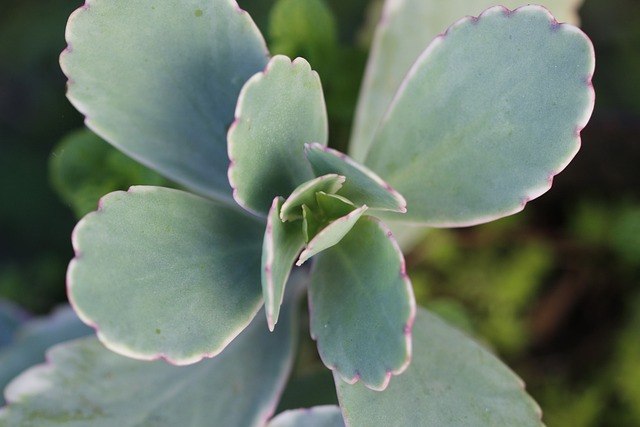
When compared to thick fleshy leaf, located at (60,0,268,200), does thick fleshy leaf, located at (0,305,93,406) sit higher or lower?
lower

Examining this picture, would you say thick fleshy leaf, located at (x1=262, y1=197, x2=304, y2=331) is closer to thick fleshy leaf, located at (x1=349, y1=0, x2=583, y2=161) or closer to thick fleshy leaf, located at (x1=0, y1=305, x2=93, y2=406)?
thick fleshy leaf, located at (x1=349, y1=0, x2=583, y2=161)

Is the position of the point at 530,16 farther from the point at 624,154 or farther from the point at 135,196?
the point at 624,154

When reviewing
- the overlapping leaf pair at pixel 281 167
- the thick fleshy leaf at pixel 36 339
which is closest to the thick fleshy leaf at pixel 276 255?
the overlapping leaf pair at pixel 281 167

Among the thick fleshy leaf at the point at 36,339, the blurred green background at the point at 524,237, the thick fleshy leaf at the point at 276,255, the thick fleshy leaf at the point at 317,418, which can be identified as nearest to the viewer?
the thick fleshy leaf at the point at 276,255

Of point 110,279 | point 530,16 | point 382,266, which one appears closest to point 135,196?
point 110,279

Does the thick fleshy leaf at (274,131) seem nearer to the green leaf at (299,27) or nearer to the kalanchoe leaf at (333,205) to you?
the kalanchoe leaf at (333,205)

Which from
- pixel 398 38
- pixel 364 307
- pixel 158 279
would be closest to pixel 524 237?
pixel 398 38

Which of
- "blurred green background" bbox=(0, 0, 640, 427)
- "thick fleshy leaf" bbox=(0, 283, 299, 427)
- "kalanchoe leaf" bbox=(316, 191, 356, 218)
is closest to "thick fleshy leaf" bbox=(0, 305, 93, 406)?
"thick fleshy leaf" bbox=(0, 283, 299, 427)
